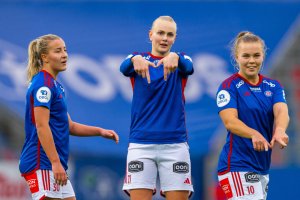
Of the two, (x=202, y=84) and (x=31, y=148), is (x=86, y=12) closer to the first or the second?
(x=202, y=84)

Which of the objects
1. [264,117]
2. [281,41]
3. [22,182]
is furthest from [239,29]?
[264,117]

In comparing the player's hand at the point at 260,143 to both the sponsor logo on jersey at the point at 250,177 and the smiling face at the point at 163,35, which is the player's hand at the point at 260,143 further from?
the smiling face at the point at 163,35

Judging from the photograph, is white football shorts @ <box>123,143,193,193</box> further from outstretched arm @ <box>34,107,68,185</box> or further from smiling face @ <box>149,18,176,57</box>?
smiling face @ <box>149,18,176,57</box>

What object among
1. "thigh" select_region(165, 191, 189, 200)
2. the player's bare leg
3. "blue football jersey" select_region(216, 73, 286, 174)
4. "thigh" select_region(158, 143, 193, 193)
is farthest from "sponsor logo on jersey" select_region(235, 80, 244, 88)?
the player's bare leg

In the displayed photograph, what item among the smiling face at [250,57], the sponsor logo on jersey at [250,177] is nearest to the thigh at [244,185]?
the sponsor logo on jersey at [250,177]

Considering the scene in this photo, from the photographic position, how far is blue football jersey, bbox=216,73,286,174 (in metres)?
6.98

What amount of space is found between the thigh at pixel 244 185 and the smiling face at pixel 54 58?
161 centimetres

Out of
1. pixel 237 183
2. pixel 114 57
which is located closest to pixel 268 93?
pixel 237 183

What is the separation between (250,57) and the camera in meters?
7.06

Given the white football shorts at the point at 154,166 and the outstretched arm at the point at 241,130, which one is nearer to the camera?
the outstretched arm at the point at 241,130

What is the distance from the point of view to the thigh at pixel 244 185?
6.93 metres

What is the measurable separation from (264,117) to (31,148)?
1854mm

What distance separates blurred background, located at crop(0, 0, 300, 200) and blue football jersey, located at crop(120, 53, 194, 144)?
6.61 meters

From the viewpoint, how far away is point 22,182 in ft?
45.8
